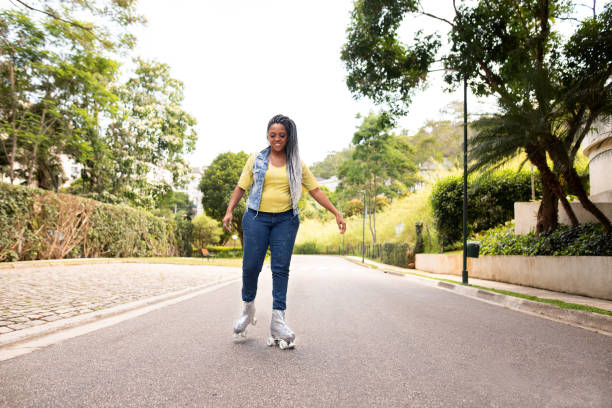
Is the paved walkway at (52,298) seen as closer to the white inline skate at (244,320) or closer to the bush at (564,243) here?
the white inline skate at (244,320)

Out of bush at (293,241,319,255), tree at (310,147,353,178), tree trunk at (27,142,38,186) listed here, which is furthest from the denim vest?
tree at (310,147,353,178)

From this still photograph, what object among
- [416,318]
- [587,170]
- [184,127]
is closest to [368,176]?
[184,127]

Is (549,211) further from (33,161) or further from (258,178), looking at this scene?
(33,161)

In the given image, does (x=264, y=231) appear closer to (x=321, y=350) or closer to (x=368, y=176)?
(x=321, y=350)

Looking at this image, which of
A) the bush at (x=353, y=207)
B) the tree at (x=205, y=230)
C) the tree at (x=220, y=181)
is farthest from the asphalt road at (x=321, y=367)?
the bush at (x=353, y=207)

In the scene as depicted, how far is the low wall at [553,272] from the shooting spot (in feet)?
27.7

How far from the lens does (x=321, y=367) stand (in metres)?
3.16

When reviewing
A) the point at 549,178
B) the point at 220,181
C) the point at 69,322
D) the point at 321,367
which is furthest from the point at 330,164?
the point at 321,367

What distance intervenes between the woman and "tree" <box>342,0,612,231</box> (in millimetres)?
7725

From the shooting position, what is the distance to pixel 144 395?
8.22 ft

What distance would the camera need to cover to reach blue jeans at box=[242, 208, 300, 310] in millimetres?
3795

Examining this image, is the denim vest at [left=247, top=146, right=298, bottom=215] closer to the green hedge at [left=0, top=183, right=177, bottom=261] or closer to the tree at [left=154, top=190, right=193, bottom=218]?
the green hedge at [left=0, top=183, right=177, bottom=261]

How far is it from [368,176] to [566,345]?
35.0 metres

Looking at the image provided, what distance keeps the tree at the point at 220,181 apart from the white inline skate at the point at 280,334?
38.0 meters
